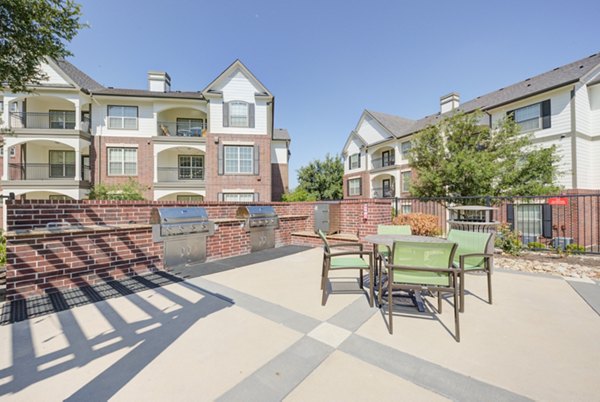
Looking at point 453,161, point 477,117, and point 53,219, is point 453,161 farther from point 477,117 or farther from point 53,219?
point 53,219

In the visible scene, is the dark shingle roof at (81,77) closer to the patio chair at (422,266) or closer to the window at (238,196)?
the window at (238,196)

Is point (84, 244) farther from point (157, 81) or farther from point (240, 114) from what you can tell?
point (157, 81)

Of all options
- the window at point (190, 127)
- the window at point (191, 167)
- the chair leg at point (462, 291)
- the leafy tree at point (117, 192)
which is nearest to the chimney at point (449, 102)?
the window at point (190, 127)

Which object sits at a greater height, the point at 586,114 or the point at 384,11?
the point at 384,11

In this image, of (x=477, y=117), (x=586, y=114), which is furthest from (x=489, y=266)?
(x=586, y=114)

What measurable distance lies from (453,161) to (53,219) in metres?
12.9

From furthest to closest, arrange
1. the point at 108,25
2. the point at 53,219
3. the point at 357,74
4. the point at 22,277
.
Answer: the point at 357,74 → the point at 108,25 → the point at 53,219 → the point at 22,277

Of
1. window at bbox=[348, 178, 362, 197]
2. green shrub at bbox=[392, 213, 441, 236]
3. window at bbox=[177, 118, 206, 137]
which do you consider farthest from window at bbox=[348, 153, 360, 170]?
green shrub at bbox=[392, 213, 441, 236]

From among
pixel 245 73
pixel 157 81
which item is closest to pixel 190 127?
pixel 157 81

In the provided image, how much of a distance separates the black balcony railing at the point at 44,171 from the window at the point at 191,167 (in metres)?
5.47

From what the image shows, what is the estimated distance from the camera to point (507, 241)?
684 centimetres

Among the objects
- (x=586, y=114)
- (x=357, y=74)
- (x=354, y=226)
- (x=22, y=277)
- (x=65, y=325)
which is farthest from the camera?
(x=357, y=74)

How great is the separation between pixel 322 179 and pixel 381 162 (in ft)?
22.2

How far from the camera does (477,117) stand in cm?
1153
